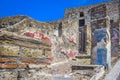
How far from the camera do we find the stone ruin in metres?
2.23

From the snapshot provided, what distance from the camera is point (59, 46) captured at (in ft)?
49.4

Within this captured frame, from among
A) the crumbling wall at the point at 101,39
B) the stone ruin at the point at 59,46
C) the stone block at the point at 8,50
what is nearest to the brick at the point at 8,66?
the stone ruin at the point at 59,46

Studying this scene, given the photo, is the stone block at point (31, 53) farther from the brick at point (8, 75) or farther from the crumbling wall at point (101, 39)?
the crumbling wall at point (101, 39)

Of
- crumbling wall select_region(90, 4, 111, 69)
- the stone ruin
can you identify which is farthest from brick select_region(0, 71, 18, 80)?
crumbling wall select_region(90, 4, 111, 69)

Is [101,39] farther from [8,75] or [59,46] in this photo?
[59,46]

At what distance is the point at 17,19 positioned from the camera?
13328 millimetres

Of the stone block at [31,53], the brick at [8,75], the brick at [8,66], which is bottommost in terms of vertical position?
the brick at [8,75]

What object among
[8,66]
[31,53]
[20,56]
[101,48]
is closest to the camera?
[8,66]

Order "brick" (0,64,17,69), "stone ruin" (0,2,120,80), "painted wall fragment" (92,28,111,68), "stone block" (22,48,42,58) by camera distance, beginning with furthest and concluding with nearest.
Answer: "painted wall fragment" (92,28,111,68)
"stone block" (22,48,42,58)
"stone ruin" (0,2,120,80)
"brick" (0,64,17,69)

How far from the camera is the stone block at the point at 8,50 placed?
2.07 metres

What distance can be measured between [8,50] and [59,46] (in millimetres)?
12947

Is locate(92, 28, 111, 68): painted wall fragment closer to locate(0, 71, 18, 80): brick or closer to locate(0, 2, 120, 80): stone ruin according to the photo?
locate(0, 2, 120, 80): stone ruin

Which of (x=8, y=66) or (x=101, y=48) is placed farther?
(x=101, y=48)

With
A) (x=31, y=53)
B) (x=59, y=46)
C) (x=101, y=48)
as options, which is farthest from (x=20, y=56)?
(x=59, y=46)
